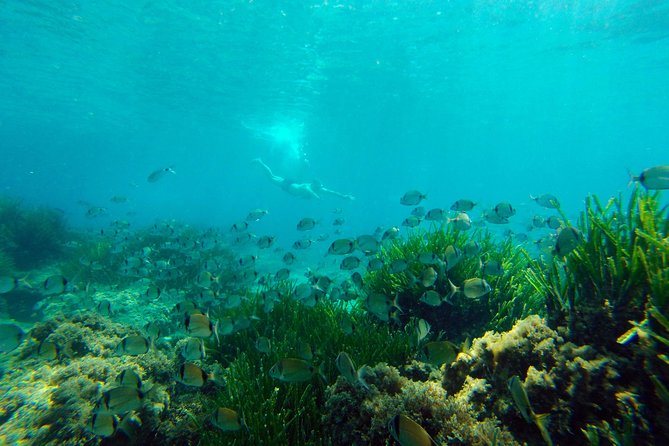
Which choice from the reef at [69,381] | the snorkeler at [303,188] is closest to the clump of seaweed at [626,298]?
the reef at [69,381]

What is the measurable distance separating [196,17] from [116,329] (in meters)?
21.7

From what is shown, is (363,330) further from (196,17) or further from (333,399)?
(196,17)

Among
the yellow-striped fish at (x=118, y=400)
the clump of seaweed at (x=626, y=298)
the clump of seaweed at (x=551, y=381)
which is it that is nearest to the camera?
the clump of seaweed at (x=626, y=298)

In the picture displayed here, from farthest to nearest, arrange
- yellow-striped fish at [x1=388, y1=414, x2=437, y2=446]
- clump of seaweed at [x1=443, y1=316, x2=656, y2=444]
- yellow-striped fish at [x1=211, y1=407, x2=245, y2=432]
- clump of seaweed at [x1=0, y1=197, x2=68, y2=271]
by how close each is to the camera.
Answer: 1. clump of seaweed at [x1=0, y1=197, x2=68, y2=271]
2. yellow-striped fish at [x1=211, y1=407, x2=245, y2=432]
3. clump of seaweed at [x1=443, y1=316, x2=656, y2=444]
4. yellow-striped fish at [x1=388, y1=414, x2=437, y2=446]

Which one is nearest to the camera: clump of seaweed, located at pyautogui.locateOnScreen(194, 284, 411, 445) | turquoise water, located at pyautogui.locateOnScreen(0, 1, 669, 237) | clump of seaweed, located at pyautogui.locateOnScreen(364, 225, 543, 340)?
clump of seaweed, located at pyautogui.locateOnScreen(194, 284, 411, 445)

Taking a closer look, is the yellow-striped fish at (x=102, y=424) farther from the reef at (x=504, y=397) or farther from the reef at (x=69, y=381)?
the reef at (x=504, y=397)

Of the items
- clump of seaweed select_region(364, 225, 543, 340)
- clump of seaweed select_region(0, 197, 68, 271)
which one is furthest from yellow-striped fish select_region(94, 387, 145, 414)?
clump of seaweed select_region(0, 197, 68, 271)

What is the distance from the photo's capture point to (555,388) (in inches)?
122

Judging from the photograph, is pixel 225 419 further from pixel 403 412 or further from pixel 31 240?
pixel 31 240

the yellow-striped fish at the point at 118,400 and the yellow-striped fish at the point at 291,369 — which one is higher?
the yellow-striped fish at the point at 291,369

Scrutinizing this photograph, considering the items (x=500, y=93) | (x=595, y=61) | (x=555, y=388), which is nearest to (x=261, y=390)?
(x=555, y=388)

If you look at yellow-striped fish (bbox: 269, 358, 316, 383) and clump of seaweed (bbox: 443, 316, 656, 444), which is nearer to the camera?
clump of seaweed (bbox: 443, 316, 656, 444)

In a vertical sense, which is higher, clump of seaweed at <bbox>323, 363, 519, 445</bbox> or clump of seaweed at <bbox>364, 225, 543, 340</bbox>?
clump of seaweed at <bbox>364, 225, 543, 340</bbox>

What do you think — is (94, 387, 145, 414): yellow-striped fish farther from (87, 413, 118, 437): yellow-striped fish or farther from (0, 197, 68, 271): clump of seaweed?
(0, 197, 68, 271): clump of seaweed
